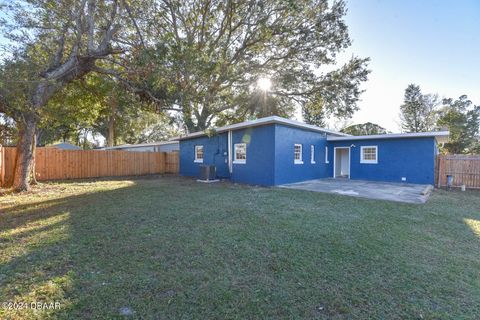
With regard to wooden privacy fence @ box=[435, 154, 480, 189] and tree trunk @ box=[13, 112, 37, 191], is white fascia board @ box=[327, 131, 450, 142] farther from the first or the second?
tree trunk @ box=[13, 112, 37, 191]

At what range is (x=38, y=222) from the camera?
468 cm

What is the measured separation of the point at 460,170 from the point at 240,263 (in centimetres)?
1247

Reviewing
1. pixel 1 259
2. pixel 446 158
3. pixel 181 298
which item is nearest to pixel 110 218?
pixel 1 259

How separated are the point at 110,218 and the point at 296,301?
430 centimetres

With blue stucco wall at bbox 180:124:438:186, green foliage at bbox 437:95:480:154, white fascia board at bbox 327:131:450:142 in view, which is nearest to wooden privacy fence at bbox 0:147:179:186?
blue stucco wall at bbox 180:124:438:186

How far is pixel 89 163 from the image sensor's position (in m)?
13.8

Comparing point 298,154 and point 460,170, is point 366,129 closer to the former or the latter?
point 460,170

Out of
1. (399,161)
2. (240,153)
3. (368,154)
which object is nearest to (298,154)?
(240,153)

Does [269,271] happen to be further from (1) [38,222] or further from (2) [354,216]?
(1) [38,222]

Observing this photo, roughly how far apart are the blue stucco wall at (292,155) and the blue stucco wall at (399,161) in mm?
1699

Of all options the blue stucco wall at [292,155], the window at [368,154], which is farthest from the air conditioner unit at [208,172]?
the window at [368,154]

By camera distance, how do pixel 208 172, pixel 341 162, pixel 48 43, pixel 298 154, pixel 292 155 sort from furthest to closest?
pixel 341 162 < pixel 208 172 < pixel 298 154 < pixel 292 155 < pixel 48 43

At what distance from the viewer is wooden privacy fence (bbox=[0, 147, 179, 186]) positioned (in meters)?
10.1

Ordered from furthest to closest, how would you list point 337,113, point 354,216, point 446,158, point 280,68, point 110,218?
point 337,113, point 280,68, point 446,158, point 354,216, point 110,218
